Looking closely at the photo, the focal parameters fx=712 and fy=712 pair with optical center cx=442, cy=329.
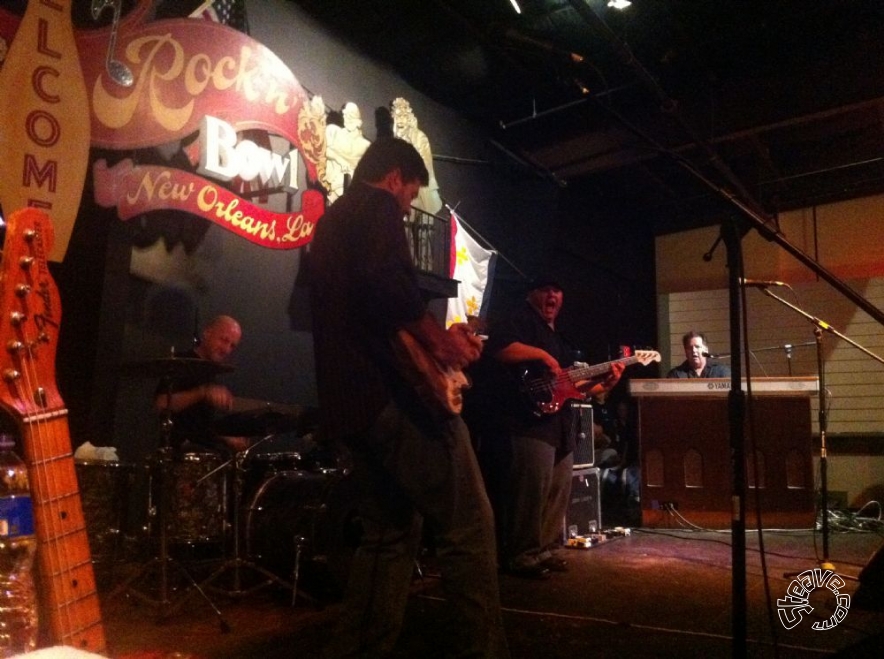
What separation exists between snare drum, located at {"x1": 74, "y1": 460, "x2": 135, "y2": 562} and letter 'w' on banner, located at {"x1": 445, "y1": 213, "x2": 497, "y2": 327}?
4057mm

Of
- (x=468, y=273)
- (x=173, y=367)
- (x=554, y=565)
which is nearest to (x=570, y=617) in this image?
(x=554, y=565)

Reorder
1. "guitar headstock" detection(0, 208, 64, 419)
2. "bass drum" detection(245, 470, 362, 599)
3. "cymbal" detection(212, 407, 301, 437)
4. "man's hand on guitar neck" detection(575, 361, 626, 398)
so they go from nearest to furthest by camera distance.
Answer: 1. "guitar headstock" detection(0, 208, 64, 419)
2. "cymbal" detection(212, 407, 301, 437)
3. "bass drum" detection(245, 470, 362, 599)
4. "man's hand on guitar neck" detection(575, 361, 626, 398)

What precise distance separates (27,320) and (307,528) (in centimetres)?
254

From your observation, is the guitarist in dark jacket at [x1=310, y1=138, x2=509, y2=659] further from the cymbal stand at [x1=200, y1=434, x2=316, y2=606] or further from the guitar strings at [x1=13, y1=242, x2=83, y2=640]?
the cymbal stand at [x1=200, y1=434, x2=316, y2=606]

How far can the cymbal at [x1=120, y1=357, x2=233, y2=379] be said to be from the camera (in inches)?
138

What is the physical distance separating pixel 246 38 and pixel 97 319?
217cm

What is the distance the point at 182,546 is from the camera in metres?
4.27

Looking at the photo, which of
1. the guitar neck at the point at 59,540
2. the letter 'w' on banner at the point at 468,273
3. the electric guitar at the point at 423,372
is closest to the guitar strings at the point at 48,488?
the guitar neck at the point at 59,540

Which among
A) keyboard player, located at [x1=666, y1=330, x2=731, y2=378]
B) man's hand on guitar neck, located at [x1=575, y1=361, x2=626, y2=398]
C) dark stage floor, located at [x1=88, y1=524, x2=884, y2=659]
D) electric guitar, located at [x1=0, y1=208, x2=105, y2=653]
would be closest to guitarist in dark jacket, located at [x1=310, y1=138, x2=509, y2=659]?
electric guitar, located at [x1=0, y1=208, x2=105, y2=653]

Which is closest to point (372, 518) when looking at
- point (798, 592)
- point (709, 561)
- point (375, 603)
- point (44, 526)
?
point (375, 603)

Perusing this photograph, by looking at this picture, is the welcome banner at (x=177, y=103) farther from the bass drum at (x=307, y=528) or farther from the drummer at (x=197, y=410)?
the bass drum at (x=307, y=528)

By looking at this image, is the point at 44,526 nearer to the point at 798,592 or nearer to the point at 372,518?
the point at 372,518

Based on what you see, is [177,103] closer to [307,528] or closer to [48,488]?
[307,528]

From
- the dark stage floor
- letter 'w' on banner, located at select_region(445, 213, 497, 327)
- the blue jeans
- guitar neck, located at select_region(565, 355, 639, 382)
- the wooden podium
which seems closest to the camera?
the blue jeans
